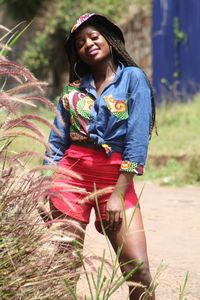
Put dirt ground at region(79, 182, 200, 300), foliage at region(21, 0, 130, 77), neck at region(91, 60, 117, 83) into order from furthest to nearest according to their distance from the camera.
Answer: foliage at region(21, 0, 130, 77) → dirt ground at region(79, 182, 200, 300) → neck at region(91, 60, 117, 83)

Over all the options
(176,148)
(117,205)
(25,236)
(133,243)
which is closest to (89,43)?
(117,205)

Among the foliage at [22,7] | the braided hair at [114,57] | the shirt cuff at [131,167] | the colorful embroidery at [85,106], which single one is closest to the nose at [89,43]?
the braided hair at [114,57]

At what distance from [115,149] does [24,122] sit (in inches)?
33.1

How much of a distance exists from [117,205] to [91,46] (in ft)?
2.63

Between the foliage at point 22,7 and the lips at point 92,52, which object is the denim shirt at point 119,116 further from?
the foliage at point 22,7

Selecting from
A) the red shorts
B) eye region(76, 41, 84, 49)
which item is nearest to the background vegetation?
eye region(76, 41, 84, 49)

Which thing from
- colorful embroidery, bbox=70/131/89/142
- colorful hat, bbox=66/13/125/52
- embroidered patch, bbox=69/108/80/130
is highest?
colorful hat, bbox=66/13/125/52

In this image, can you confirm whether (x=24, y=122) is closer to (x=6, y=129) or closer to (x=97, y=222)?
(x=6, y=129)

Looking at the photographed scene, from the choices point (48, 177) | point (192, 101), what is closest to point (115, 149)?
point (48, 177)

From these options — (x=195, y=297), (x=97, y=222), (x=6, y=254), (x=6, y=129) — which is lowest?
(x=195, y=297)

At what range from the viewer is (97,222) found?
3.58 meters

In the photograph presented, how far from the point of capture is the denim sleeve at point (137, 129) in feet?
11.4

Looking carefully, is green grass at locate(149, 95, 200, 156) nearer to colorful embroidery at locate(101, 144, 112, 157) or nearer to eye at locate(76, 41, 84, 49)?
eye at locate(76, 41, 84, 49)

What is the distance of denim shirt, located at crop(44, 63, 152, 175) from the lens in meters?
3.49
